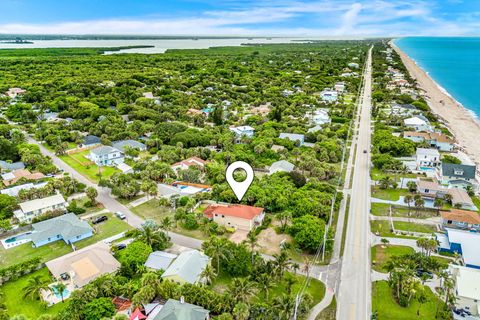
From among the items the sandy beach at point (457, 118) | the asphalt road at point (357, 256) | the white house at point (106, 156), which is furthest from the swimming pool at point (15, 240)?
the sandy beach at point (457, 118)

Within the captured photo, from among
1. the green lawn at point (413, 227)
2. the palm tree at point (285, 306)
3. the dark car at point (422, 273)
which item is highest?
the palm tree at point (285, 306)

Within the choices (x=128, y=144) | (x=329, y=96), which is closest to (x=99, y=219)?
(x=128, y=144)

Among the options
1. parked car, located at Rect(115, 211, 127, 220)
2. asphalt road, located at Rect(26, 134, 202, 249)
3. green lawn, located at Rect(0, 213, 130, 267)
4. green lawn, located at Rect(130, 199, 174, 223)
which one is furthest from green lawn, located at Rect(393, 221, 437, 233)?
parked car, located at Rect(115, 211, 127, 220)

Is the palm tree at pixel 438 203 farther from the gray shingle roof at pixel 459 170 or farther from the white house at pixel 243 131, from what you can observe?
the white house at pixel 243 131

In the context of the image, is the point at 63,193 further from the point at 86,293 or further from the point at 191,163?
the point at 86,293

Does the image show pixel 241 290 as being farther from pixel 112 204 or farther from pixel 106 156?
pixel 106 156
